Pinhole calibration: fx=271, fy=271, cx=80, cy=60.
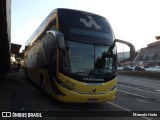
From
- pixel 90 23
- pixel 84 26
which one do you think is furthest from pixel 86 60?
pixel 90 23

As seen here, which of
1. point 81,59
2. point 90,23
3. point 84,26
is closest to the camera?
point 81,59

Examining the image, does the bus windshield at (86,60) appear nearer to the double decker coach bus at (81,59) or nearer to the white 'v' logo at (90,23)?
the double decker coach bus at (81,59)

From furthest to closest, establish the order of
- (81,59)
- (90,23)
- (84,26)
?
(90,23) < (84,26) < (81,59)

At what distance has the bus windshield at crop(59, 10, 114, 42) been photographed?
10.4 meters

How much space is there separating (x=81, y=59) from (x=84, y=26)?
149 cm

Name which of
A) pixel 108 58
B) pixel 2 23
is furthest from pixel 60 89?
pixel 2 23

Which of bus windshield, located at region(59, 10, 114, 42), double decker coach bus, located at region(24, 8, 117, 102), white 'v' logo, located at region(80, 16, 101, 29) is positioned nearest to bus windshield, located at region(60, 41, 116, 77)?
double decker coach bus, located at region(24, 8, 117, 102)

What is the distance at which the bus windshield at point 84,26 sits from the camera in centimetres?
1041

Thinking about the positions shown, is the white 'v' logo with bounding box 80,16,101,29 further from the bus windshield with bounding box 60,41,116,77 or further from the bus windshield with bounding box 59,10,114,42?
the bus windshield with bounding box 60,41,116,77

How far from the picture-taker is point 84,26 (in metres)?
10.7

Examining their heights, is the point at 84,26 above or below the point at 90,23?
below

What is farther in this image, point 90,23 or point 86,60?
point 90,23

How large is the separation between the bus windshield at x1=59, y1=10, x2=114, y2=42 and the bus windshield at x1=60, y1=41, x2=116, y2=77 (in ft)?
1.24

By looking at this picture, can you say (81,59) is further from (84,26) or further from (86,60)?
(84,26)
